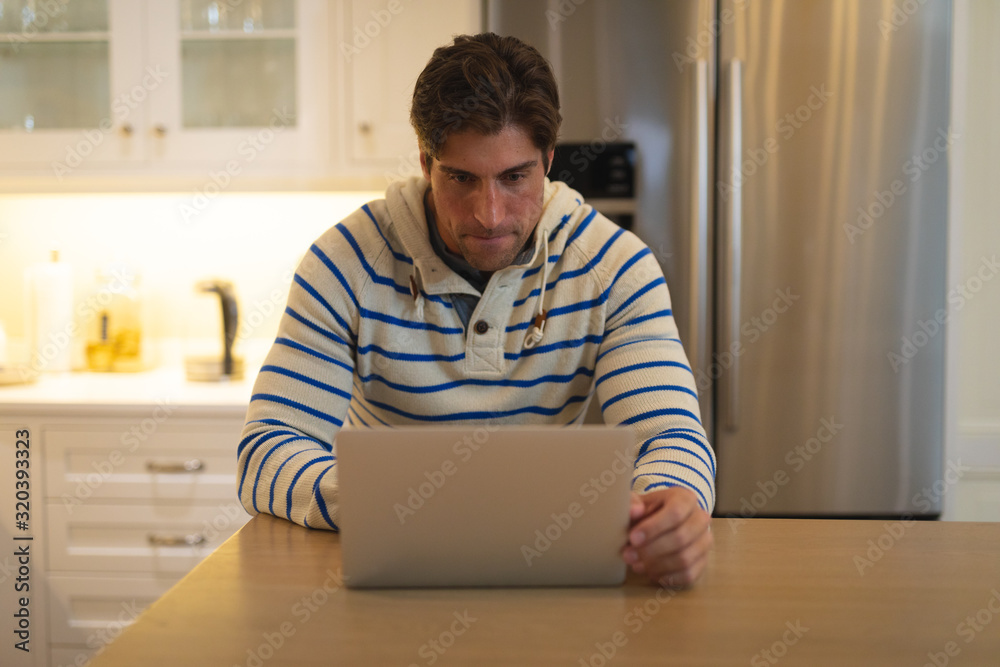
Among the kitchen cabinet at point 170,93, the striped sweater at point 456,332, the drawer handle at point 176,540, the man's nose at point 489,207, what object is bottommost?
the drawer handle at point 176,540

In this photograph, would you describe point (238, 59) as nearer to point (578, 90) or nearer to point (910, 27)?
point (578, 90)

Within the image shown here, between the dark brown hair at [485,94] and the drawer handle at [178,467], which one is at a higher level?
the dark brown hair at [485,94]

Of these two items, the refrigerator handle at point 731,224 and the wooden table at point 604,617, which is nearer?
the wooden table at point 604,617

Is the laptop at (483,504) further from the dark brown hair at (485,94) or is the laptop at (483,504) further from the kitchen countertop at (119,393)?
the kitchen countertop at (119,393)

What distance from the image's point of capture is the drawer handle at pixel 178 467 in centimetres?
214

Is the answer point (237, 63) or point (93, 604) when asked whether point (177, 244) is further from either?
point (93, 604)

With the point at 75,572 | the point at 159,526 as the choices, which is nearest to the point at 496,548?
the point at 159,526

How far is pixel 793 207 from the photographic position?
198cm

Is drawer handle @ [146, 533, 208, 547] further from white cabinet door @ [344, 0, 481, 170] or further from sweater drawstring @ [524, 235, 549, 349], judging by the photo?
sweater drawstring @ [524, 235, 549, 349]

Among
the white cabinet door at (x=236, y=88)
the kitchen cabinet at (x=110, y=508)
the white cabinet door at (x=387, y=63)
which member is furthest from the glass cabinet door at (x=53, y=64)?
the kitchen cabinet at (x=110, y=508)

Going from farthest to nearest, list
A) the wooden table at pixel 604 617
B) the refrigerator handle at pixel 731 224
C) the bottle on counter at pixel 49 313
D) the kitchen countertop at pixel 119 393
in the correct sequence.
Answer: the bottle on counter at pixel 49 313, the kitchen countertop at pixel 119 393, the refrigerator handle at pixel 731 224, the wooden table at pixel 604 617

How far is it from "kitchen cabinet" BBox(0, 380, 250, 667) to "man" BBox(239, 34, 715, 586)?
3.07 feet

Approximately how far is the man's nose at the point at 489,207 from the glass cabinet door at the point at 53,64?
164 centimetres

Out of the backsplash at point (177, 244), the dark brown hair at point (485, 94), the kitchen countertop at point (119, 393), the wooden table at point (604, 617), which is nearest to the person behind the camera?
the wooden table at point (604, 617)
